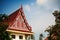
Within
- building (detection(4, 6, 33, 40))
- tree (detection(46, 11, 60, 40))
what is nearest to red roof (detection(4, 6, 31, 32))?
building (detection(4, 6, 33, 40))

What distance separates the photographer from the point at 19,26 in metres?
3.65

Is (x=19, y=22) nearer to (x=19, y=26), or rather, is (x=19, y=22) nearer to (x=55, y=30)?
(x=19, y=26)

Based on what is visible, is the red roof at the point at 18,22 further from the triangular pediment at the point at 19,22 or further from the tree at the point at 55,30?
the tree at the point at 55,30

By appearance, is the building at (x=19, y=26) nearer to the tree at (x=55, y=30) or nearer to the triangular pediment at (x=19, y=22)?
the triangular pediment at (x=19, y=22)

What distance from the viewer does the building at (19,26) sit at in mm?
3506

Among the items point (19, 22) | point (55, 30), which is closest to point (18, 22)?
point (19, 22)

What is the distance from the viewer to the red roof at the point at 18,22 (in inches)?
138

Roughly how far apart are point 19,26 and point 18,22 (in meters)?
0.07

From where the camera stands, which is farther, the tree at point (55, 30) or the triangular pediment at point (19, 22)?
the triangular pediment at point (19, 22)

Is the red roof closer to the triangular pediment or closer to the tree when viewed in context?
the triangular pediment

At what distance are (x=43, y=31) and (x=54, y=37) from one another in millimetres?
286

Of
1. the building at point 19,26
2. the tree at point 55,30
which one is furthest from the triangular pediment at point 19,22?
the tree at point 55,30

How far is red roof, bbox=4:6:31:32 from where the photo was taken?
3496 millimetres

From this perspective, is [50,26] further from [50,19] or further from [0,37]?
[0,37]
